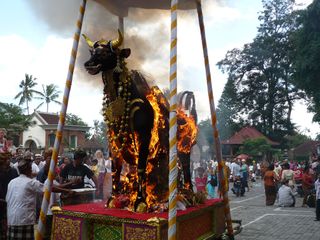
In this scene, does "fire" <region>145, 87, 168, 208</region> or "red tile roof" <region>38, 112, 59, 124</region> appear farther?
"red tile roof" <region>38, 112, 59, 124</region>

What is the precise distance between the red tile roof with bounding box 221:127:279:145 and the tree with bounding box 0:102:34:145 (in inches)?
872

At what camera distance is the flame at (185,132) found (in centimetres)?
693

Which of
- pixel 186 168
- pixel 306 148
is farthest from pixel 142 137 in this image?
pixel 306 148

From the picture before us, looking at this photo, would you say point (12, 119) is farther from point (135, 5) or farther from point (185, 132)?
point (185, 132)

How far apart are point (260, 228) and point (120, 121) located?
19.6 feet

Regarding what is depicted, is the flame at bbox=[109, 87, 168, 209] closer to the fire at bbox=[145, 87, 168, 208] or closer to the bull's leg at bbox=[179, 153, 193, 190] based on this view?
the fire at bbox=[145, 87, 168, 208]

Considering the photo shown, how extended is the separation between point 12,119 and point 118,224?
38.3m

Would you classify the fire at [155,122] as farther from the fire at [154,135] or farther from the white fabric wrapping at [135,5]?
the white fabric wrapping at [135,5]

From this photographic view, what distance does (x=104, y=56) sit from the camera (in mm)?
5605

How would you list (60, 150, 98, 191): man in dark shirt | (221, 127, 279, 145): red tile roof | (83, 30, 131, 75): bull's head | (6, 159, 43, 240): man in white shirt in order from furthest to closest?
(221, 127, 279, 145): red tile roof, (60, 150, 98, 191): man in dark shirt, (83, 30, 131, 75): bull's head, (6, 159, 43, 240): man in white shirt

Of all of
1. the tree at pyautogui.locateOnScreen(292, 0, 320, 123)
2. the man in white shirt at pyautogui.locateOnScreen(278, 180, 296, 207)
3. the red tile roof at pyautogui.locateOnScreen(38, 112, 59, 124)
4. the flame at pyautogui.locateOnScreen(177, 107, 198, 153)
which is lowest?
the man in white shirt at pyautogui.locateOnScreen(278, 180, 296, 207)

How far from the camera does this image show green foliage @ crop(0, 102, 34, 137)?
1511 inches

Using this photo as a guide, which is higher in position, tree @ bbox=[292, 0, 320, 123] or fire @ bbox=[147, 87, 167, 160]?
tree @ bbox=[292, 0, 320, 123]

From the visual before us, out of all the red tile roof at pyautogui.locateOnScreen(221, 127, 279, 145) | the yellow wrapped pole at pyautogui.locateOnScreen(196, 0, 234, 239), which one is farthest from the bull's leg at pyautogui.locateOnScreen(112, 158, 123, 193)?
the red tile roof at pyautogui.locateOnScreen(221, 127, 279, 145)
